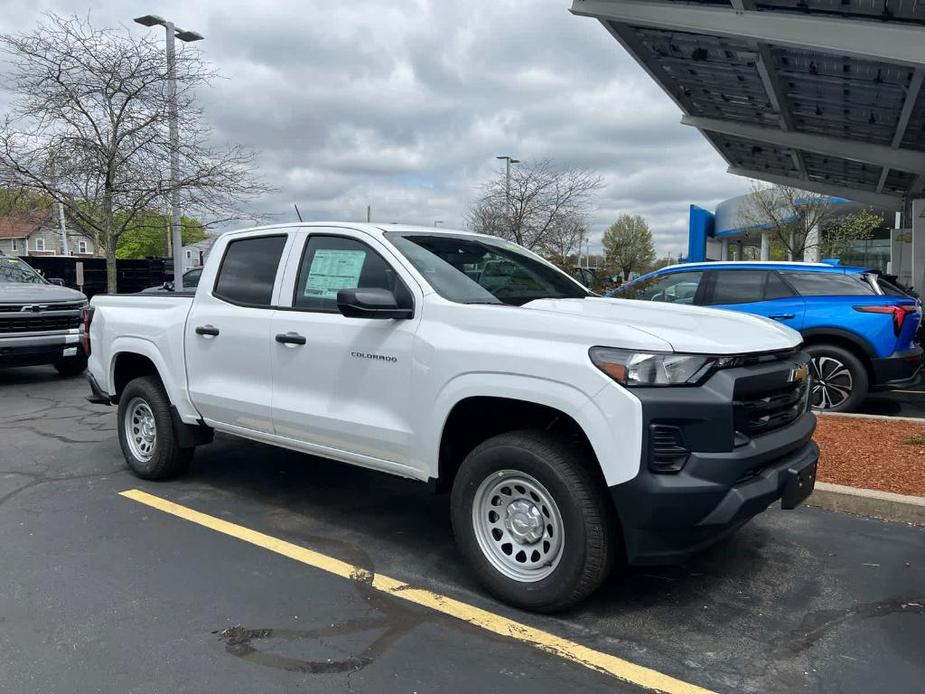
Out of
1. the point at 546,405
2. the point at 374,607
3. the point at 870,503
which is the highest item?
the point at 546,405

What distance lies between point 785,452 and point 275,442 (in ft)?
10.1

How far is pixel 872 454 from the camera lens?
20.0ft

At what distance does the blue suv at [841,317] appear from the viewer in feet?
25.9

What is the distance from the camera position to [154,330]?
5617 millimetres

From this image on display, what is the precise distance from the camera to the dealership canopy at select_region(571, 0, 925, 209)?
11.0 meters

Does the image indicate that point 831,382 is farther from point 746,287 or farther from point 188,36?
point 188,36

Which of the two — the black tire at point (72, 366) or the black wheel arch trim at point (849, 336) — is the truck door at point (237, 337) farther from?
the black tire at point (72, 366)

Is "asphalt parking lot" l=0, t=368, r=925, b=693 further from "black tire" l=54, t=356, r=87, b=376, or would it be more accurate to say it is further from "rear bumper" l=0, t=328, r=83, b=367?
"black tire" l=54, t=356, r=87, b=376

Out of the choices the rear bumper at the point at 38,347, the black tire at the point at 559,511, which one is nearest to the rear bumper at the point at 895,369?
the black tire at the point at 559,511

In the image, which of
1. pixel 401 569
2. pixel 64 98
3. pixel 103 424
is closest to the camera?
pixel 401 569

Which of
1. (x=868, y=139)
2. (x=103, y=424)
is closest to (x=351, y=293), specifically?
(x=103, y=424)

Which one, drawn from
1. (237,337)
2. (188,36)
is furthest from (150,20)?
(237,337)

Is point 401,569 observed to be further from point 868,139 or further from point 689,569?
point 868,139

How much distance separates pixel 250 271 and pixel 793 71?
1243cm
